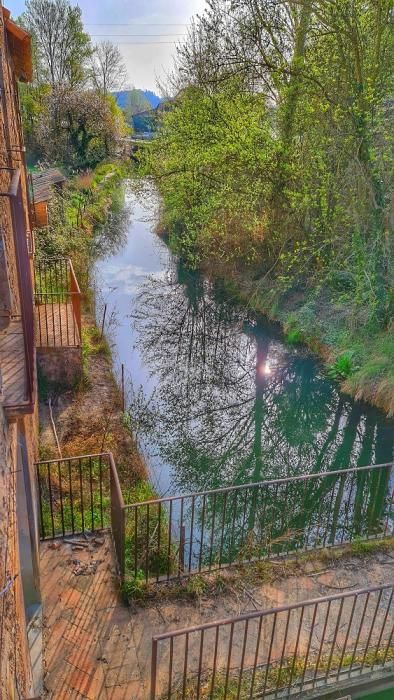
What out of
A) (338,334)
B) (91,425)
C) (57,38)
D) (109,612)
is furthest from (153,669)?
(57,38)

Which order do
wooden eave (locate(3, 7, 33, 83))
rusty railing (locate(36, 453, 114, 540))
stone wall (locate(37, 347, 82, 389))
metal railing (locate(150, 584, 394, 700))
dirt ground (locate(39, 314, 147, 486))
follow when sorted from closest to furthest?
1. metal railing (locate(150, 584, 394, 700))
2. rusty railing (locate(36, 453, 114, 540))
3. wooden eave (locate(3, 7, 33, 83))
4. dirt ground (locate(39, 314, 147, 486))
5. stone wall (locate(37, 347, 82, 389))

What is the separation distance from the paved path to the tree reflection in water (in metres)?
1.72

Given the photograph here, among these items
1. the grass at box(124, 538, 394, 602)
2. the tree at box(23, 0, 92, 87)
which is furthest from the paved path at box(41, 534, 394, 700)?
the tree at box(23, 0, 92, 87)

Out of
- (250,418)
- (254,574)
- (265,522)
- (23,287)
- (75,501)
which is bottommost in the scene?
(250,418)

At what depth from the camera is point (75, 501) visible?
7047 mm

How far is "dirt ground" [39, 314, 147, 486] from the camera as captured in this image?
26.2ft

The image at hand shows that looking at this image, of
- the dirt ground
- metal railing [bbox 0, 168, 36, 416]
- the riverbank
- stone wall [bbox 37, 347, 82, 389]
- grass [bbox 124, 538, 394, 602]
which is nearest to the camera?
metal railing [bbox 0, 168, 36, 416]

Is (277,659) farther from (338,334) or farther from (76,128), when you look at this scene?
(76,128)

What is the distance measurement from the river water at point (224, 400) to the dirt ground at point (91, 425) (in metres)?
0.66

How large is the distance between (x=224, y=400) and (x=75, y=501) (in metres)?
4.99

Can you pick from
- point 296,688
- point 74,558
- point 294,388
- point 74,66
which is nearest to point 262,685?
point 296,688

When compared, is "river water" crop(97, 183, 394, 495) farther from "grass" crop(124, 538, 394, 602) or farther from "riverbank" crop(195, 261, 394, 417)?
"grass" crop(124, 538, 394, 602)

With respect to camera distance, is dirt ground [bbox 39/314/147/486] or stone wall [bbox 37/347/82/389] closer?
dirt ground [bbox 39/314/147/486]

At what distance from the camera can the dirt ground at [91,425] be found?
7996 mm
